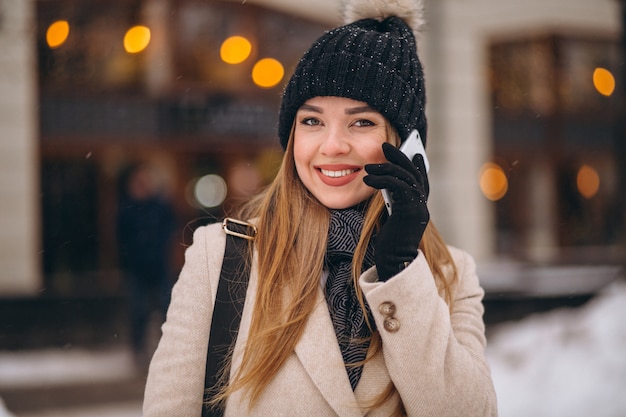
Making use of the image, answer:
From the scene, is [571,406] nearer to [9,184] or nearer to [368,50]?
[368,50]

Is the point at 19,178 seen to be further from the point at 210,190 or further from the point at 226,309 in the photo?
the point at 226,309

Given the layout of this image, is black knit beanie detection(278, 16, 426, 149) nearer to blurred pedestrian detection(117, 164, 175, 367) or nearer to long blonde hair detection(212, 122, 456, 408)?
long blonde hair detection(212, 122, 456, 408)

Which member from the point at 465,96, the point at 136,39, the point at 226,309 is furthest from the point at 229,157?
the point at 226,309

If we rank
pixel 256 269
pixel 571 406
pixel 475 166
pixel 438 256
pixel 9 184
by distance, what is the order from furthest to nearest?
pixel 475 166 < pixel 9 184 < pixel 571 406 < pixel 438 256 < pixel 256 269

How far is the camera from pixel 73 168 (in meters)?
11.4

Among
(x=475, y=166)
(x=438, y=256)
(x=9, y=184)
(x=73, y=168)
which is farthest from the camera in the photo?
(x=475, y=166)

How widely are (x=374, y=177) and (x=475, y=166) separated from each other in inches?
481

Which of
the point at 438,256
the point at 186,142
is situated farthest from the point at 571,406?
the point at 186,142

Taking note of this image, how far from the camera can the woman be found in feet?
6.57

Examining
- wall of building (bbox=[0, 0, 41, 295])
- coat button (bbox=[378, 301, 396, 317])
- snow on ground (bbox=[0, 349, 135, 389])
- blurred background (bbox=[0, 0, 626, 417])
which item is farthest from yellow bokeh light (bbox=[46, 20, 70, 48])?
coat button (bbox=[378, 301, 396, 317])

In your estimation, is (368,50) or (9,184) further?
(9,184)

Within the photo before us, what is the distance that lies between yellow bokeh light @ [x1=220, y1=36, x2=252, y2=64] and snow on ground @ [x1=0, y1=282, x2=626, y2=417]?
609 cm

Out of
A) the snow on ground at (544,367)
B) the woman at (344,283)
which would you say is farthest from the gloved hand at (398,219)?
the snow on ground at (544,367)

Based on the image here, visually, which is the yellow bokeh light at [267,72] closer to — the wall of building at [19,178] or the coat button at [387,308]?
the wall of building at [19,178]
